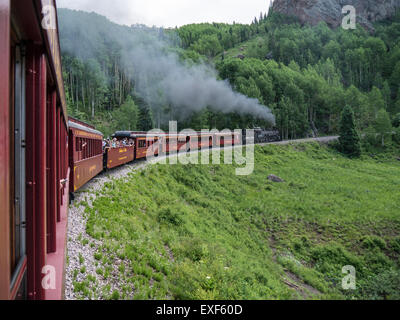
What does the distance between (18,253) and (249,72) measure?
59821mm

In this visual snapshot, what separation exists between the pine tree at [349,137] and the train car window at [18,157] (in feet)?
163

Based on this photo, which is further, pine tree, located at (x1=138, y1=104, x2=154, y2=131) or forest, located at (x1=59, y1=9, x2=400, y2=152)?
pine tree, located at (x1=138, y1=104, x2=154, y2=131)

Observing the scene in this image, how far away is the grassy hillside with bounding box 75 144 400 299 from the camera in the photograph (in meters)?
7.38

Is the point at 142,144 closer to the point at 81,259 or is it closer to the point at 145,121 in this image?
the point at 81,259

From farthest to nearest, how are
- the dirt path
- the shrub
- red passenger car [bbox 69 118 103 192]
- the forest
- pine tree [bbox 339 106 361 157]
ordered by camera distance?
the forest → pine tree [bbox 339 106 361 157] → the shrub → red passenger car [bbox 69 118 103 192] → the dirt path

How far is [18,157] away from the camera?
204 cm

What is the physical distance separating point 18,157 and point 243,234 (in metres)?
14.3

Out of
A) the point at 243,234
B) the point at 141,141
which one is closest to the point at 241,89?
the point at 141,141

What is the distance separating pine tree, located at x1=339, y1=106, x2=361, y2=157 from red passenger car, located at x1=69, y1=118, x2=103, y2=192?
143 feet

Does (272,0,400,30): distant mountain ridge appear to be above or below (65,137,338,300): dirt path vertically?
above

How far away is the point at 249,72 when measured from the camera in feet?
189

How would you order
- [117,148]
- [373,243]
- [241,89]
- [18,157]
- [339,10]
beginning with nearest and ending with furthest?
[18,157], [117,148], [373,243], [241,89], [339,10]

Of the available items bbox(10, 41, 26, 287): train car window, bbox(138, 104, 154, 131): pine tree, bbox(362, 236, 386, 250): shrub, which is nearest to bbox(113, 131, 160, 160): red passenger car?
bbox(362, 236, 386, 250): shrub

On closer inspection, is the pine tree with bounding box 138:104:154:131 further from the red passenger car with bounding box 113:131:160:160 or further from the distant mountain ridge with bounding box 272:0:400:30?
the distant mountain ridge with bounding box 272:0:400:30
